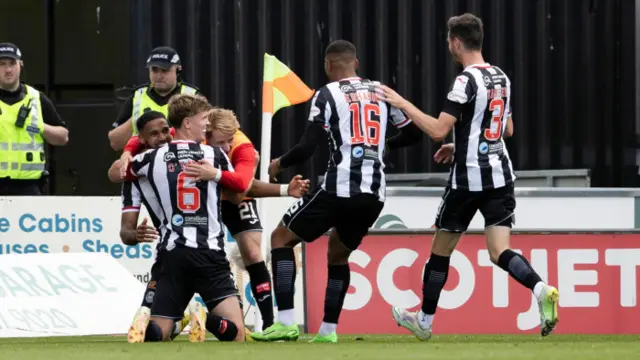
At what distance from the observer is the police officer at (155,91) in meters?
10.3

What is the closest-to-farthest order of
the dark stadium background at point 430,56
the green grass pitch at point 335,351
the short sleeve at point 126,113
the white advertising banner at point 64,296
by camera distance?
the green grass pitch at point 335,351 → the white advertising banner at point 64,296 → the short sleeve at point 126,113 → the dark stadium background at point 430,56

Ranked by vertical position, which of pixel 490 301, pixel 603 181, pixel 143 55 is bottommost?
pixel 490 301

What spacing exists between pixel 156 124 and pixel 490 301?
3.16 m

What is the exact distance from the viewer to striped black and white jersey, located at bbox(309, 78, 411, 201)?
8.43 m

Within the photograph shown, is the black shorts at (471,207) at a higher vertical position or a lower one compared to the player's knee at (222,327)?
higher

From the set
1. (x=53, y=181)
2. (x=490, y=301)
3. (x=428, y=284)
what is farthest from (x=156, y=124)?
(x=53, y=181)

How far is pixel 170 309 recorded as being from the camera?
812 centimetres

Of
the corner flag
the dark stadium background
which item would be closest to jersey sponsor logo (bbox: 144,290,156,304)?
the corner flag

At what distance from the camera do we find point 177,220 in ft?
26.5

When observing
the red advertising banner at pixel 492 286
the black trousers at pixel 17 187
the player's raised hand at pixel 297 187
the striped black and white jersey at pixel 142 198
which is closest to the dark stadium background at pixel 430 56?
the black trousers at pixel 17 187

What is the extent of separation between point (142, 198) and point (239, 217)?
2.85 ft

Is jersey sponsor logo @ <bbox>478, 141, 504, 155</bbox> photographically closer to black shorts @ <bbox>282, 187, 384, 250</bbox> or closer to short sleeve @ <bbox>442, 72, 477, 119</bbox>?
short sleeve @ <bbox>442, 72, 477, 119</bbox>

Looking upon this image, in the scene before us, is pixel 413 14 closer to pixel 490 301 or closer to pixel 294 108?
pixel 294 108

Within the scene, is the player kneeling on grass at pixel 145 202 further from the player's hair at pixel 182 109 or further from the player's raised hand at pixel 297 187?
the player's raised hand at pixel 297 187
